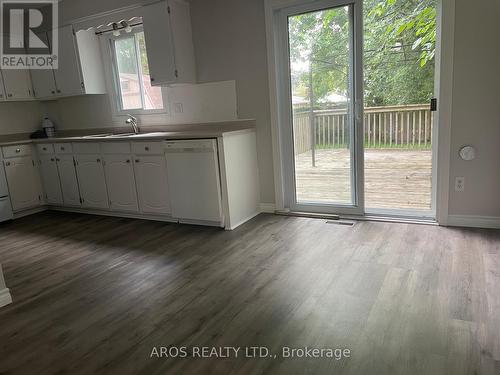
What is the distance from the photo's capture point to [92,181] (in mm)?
4160

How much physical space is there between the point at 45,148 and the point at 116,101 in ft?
3.38

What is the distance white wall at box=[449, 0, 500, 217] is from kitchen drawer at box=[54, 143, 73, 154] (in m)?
3.94

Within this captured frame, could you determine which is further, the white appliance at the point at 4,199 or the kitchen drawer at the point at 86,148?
the white appliance at the point at 4,199

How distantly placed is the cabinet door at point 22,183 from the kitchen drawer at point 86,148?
2.67 ft

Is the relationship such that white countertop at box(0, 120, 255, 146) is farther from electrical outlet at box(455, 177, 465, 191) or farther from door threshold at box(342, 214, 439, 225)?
electrical outlet at box(455, 177, 465, 191)

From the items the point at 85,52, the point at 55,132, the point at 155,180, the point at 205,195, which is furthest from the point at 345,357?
the point at 55,132

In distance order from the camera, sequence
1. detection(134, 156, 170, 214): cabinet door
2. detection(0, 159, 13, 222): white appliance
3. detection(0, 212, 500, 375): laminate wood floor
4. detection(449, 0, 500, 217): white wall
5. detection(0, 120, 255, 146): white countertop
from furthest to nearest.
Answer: detection(0, 159, 13, 222): white appliance
detection(134, 156, 170, 214): cabinet door
detection(0, 120, 255, 146): white countertop
detection(449, 0, 500, 217): white wall
detection(0, 212, 500, 375): laminate wood floor

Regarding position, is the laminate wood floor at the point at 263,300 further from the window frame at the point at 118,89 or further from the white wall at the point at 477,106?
the window frame at the point at 118,89

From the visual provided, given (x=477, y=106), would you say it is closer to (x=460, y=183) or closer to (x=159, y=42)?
(x=460, y=183)

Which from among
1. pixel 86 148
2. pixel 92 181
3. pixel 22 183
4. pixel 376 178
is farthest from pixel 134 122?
pixel 376 178

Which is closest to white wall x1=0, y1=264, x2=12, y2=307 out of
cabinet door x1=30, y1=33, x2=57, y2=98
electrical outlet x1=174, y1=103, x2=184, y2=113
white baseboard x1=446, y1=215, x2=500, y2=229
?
electrical outlet x1=174, y1=103, x2=184, y2=113

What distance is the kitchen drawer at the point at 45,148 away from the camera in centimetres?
443

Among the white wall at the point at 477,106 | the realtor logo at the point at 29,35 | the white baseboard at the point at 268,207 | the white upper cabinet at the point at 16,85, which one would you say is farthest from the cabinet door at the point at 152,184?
the white wall at the point at 477,106

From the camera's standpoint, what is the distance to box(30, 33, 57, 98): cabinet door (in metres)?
4.62
